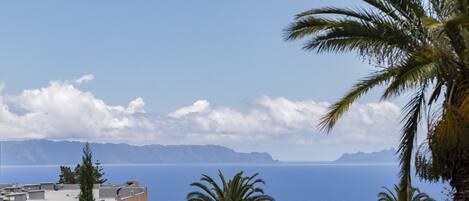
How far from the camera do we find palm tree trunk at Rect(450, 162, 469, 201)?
10.6 m

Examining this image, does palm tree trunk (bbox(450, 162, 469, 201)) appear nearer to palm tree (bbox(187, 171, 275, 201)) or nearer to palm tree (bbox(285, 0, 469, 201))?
palm tree (bbox(285, 0, 469, 201))

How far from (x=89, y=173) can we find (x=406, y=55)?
54.3ft

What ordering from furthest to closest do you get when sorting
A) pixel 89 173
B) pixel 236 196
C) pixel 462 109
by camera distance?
pixel 236 196, pixel 89 173, pixel 462 109

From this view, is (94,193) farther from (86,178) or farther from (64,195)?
(86,178)

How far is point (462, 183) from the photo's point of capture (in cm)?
1072

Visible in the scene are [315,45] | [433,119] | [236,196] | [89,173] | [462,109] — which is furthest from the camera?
[236,196]

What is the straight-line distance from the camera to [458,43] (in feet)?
35.0

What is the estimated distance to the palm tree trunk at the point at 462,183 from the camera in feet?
34.8

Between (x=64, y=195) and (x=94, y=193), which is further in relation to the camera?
(x=64, y=195)

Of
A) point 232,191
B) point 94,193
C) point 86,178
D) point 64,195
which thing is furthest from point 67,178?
point 86,178

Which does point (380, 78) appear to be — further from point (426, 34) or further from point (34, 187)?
point (34, 187)

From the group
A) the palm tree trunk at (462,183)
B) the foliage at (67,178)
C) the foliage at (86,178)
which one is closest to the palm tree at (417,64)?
the palm tree trunk at (462,183)

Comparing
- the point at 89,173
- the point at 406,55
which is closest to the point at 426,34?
the point at 406,55

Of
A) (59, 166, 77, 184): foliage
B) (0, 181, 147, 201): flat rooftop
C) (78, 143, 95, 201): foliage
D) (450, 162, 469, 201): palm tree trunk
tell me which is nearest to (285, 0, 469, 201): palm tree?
(450, 162, 469, 201): palm tree trunk
